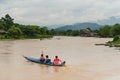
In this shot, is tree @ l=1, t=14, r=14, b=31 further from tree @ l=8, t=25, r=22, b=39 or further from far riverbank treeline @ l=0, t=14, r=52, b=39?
tree @ l=8, t=25, r=22, b=39

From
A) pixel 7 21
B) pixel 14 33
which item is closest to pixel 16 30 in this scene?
pixel 14 33

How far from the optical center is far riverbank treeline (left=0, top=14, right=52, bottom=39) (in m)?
85.2

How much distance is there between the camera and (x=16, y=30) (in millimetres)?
84812

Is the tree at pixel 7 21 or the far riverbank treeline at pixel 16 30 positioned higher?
the tree at pixel 7 21

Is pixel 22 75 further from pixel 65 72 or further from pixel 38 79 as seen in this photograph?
pixel 65 72

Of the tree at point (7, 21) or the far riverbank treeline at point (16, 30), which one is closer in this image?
the far riverbank treeline at point (16, 30)

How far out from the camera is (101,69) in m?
25.6

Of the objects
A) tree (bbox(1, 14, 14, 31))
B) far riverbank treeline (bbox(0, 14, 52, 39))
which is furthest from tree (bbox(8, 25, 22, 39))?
tree (bbox(1, 14, 14, 31))

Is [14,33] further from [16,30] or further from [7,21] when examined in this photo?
[7,21]

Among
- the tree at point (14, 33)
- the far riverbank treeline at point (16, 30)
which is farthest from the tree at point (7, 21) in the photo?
the tree at point (14, 33)

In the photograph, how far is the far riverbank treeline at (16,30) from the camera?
85.2 meters

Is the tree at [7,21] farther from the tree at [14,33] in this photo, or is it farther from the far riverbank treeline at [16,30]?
the tree at [14,33]

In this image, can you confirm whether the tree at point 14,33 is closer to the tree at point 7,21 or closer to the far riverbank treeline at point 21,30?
the far riverbank treeline at point 21,30

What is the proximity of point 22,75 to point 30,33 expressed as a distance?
3007 inches
